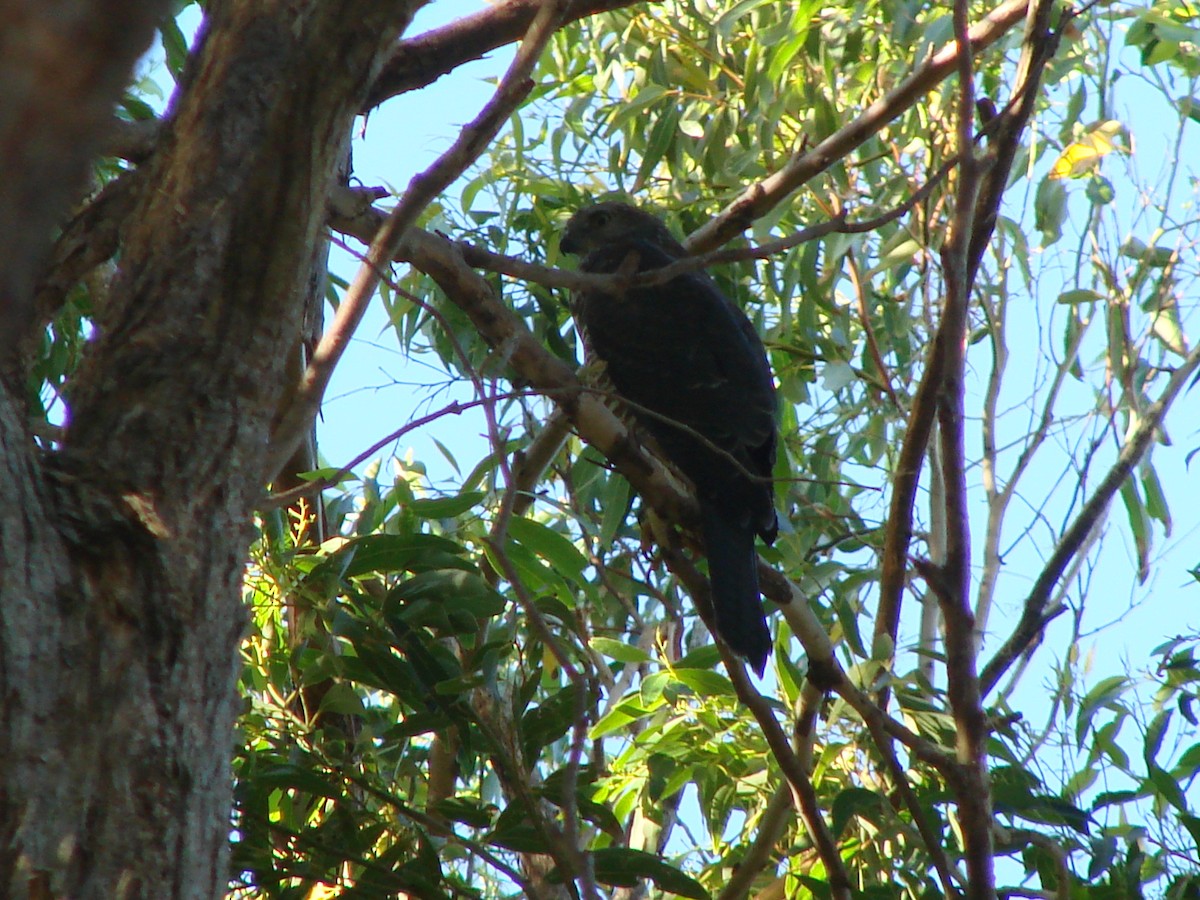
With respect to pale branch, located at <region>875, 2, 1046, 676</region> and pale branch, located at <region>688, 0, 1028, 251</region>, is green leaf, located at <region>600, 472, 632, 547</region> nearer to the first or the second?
pale branch, located at <region>688, 0, 1028, 251</region>

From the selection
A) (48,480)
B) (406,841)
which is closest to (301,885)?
(406,841)

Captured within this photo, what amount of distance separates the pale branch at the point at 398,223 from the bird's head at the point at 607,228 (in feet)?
8.19

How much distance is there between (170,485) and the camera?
1212 mm

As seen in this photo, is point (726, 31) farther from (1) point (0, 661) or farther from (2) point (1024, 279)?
(1) point (0, 661)

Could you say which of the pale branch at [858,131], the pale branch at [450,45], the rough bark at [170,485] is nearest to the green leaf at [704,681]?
the pale branch at [858,131]

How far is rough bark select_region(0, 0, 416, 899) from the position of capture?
3.48 feet

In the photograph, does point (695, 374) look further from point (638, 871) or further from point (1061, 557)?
point (638, 871)

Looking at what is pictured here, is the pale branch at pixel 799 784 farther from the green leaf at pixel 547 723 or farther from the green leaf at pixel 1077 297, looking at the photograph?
the green leaf at pixel 1077 297

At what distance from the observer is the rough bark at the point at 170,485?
106cm

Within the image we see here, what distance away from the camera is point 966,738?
78.6 inches

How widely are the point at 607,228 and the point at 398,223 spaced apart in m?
2.72

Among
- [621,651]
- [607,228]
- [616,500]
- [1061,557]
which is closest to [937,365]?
[1061,557]

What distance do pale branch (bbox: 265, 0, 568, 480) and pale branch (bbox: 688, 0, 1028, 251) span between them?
1233mm

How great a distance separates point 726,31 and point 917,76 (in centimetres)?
100
